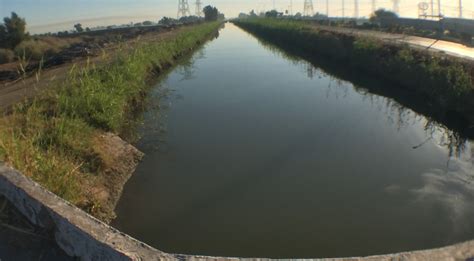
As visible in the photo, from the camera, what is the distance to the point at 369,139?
26.3 feet

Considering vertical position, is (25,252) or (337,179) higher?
(25,252)

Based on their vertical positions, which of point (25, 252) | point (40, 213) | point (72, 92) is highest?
point (72, 92)

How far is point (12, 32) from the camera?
29125mm

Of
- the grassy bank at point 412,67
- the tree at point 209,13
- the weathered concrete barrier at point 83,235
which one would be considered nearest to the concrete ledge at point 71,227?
the weathered concrete barrier at point 83,235

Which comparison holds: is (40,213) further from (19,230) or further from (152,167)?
(152,167)

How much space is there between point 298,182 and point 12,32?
2992 centimetres

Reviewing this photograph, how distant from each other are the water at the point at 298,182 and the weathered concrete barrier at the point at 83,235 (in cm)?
173

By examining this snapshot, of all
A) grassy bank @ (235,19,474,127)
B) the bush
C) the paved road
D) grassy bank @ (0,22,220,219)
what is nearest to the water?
grassy bank @ (0,22,220,219)

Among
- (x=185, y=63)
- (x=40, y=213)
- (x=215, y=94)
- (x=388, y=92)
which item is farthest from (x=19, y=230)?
(x=185, y=63)

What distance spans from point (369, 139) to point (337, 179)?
7.31ft

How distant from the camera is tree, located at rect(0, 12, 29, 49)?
28.8 metres

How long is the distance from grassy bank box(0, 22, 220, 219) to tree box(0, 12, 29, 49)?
2285cm

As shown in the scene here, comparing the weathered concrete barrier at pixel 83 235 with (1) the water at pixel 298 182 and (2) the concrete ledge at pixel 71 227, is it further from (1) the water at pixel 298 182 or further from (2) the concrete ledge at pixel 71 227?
(1) the water at pixel 298 182

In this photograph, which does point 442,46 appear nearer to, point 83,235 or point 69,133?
point 69,133
